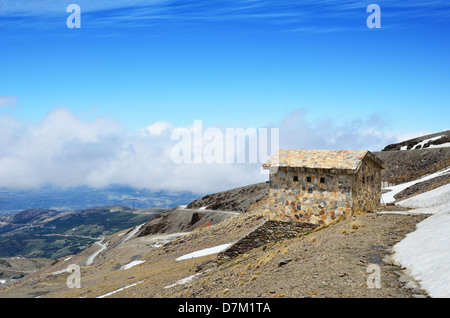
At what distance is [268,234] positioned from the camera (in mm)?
24078

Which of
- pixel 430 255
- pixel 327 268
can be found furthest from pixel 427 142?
pixel 327 268

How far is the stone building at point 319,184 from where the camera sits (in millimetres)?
22797

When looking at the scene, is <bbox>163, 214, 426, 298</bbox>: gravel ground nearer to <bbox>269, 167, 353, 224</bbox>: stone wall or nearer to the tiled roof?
<bbox>269, 167, 353, 224</bbox>: stone wall

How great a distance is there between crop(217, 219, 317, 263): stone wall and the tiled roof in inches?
147

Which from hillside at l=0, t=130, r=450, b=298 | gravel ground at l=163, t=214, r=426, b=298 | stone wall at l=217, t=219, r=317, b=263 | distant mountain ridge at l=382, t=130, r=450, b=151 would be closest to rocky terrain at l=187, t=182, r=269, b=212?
distant mountain ridge at l=382, t=130, r=450, b=151

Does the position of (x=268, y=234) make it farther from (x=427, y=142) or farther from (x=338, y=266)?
(x=427, y=142)

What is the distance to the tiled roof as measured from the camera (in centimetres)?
2303

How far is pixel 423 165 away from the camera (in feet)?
219

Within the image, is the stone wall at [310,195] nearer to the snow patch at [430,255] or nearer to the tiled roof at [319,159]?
the tiled roof at [319,159]

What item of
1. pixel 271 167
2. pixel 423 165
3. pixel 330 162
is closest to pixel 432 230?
pixel 330 162

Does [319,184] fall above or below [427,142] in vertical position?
above

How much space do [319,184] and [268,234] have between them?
14.8 feet

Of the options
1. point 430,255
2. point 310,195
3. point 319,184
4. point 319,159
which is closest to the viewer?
point 430,255

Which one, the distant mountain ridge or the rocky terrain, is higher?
the distant mountain ridge
